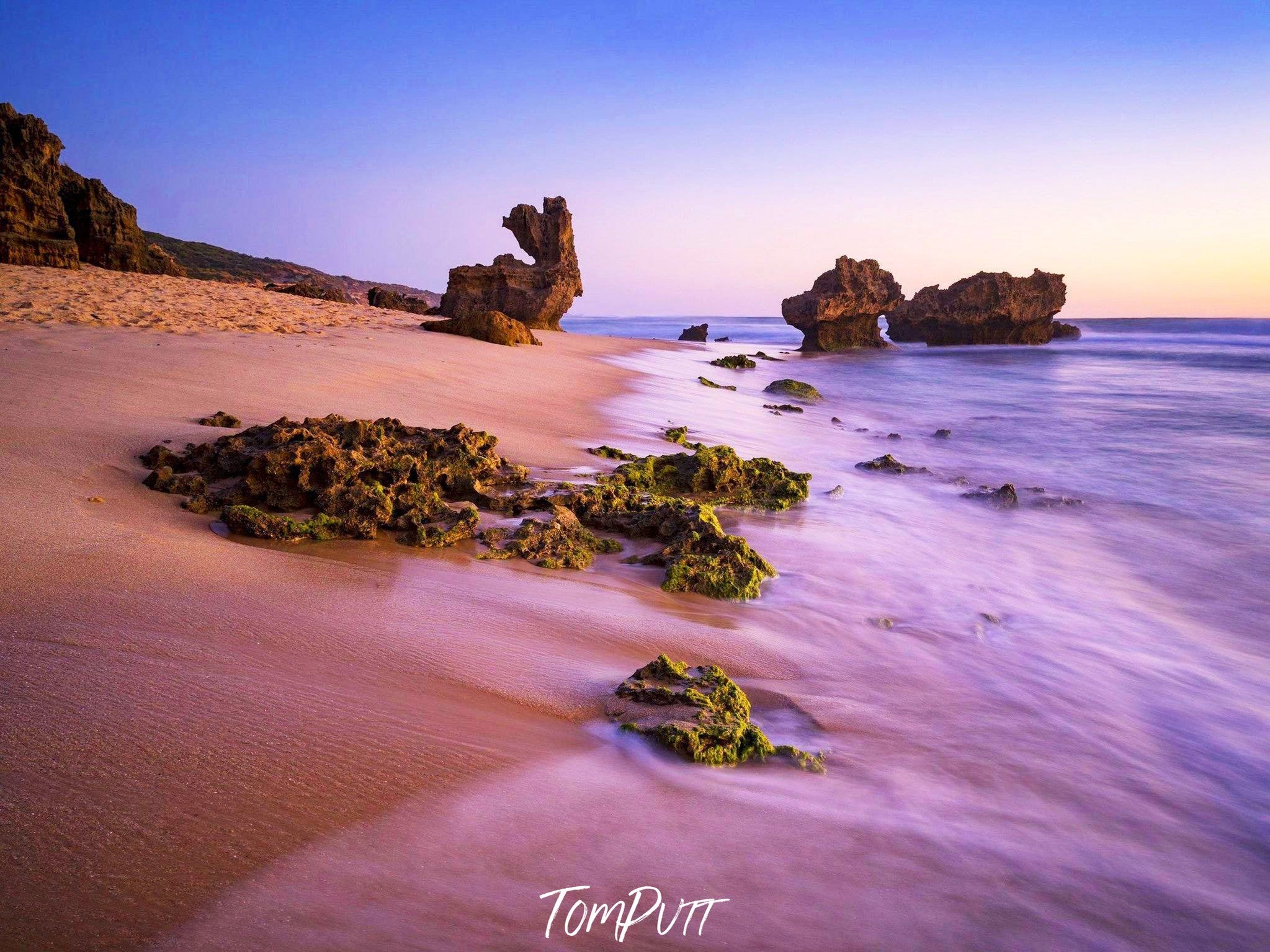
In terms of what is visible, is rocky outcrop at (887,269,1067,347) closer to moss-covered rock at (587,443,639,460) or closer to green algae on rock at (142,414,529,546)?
moss-covered rock at (587,443,639,460)

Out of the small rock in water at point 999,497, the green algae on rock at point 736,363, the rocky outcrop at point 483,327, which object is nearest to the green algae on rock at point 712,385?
the rocky outcrop at point 483,327

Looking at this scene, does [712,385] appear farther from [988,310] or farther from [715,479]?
[988,310]

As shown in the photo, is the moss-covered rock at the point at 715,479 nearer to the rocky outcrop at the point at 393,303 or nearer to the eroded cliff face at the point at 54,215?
the eroded cliff face at the point at 54,215

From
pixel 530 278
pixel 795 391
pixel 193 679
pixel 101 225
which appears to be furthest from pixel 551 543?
pixel 101 225

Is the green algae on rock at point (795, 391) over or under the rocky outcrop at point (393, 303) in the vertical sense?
under

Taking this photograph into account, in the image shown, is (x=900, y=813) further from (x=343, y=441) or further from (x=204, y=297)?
(x=204, y=297)

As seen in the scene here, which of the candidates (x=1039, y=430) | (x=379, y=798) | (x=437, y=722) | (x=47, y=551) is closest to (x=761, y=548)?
(x=437, y=722)

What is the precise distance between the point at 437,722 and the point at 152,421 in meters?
3.19

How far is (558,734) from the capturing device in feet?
6.55

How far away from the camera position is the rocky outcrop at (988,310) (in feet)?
103

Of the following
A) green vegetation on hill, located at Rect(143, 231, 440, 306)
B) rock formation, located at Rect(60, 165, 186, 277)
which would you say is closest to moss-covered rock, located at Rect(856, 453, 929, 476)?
rock formation, located at Rect(60, 165, 186, 277)

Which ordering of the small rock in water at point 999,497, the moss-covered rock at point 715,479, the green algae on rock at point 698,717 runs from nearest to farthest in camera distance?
the green algae on rock at point 698,717 < the moss-covered rock at point 715,479 < the small rock in water at point 999,497

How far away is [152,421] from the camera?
4.07 meters

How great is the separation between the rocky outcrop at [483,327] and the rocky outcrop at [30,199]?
614cm
